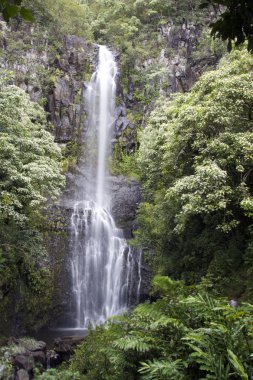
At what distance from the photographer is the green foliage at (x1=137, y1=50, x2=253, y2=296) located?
8906 millimetres

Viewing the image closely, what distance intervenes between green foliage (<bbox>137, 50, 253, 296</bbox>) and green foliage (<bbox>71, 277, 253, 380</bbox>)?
4.17m

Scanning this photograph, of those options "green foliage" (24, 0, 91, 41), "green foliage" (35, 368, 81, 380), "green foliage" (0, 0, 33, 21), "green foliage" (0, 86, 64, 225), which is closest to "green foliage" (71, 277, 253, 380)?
"green foliage" (35, 368, 81, 380)

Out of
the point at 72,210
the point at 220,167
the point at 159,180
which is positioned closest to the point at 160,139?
the point at 159,180

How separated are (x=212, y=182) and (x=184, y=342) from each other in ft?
18.5

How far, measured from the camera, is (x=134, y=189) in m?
19.4

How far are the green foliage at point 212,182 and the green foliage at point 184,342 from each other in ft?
13.7

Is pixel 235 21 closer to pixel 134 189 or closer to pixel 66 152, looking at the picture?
pixel 134 189

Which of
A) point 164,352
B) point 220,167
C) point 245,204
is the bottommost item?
point 164,352

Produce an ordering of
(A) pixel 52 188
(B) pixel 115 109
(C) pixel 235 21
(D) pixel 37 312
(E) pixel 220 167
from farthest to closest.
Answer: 1. (B) pixel 115 109
2. (D) pixel 37 312
3. (A) pixel 52 188
4. (E) pixel 220 167
5. (C) pixel 235 21

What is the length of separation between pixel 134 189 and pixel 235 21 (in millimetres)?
16875

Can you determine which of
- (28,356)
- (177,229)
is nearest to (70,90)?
(177,229)

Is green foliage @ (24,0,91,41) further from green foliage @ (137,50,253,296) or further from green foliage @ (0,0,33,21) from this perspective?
green foliage @ (0,0,33,21)

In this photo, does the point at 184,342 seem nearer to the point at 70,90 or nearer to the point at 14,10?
the point at 14,10

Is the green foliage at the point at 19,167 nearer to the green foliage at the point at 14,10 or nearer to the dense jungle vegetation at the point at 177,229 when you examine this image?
the dense jungle vegetation at the point at 177,229
